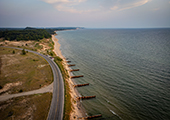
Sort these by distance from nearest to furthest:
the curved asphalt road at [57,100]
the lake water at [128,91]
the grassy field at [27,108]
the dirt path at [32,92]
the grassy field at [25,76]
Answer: the grassy field at [27,108]
the curved asphalt road at [57,100]
the lake water at [128,91]
the dirt path at [32,92]
the grassy field at [25,76]

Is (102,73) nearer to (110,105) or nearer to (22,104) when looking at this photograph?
(110,105)

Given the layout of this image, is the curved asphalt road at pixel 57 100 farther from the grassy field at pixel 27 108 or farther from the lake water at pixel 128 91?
the lake water at pixel 128 91

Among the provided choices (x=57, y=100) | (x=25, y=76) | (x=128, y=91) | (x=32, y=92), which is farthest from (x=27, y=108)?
(x=128, y=91)

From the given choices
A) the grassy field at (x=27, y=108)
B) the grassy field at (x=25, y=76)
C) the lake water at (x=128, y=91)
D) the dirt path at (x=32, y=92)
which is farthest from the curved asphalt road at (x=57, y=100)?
the lake water at (x=128, y=91)

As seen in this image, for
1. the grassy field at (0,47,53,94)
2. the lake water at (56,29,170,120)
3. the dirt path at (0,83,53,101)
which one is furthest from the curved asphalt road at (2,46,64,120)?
the lake water at (56,29,170,120)

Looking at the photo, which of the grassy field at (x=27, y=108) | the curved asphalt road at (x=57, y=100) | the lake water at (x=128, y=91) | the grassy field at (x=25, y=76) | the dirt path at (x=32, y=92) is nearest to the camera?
the grassy field at (x=27, y=108)

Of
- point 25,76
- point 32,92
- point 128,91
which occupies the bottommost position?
point 128,91

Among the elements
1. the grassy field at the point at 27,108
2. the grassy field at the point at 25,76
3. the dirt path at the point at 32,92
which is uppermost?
the grassy field at the point at 25,76

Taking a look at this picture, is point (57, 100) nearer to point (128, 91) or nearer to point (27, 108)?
point (27, 108)

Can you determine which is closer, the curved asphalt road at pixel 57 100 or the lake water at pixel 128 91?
the curved asphalt road at pixel 57 100
